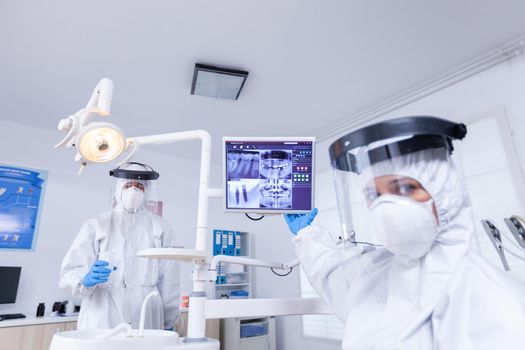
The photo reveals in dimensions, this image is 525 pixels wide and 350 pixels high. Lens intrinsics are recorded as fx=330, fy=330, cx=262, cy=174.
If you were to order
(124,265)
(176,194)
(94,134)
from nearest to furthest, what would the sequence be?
(94,134), (124,265), (176,194)

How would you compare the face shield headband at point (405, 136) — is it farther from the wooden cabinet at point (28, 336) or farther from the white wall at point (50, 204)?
the white wall at point (50, 204)

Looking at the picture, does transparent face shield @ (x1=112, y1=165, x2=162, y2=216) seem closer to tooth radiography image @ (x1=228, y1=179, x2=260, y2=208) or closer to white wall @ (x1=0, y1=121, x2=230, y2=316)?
tooth radiography image @ (x1=228, y1=179, x2=260, y2=208)

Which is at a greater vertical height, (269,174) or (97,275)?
(269,174)

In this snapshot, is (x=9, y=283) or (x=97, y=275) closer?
(x=97, y=275)

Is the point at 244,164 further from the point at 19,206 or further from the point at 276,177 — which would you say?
the point at 19,206

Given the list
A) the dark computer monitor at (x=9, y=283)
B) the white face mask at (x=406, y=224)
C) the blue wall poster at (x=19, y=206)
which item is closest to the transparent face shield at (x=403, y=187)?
the white face mask at (x=406, y=224)

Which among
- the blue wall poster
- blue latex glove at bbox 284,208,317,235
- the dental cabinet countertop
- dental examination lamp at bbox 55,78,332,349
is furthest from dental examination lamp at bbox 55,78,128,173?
the blue wall poster

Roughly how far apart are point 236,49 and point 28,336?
102 inches

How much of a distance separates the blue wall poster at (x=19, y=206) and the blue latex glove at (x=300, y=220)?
2.82m

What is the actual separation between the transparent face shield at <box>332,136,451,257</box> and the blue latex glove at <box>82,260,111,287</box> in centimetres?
145

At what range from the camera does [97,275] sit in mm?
1729

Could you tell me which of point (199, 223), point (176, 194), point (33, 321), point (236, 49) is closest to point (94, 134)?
point (199, 223)

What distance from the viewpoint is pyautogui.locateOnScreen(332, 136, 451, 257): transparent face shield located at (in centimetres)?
79

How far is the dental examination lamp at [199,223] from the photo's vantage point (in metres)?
1.06
